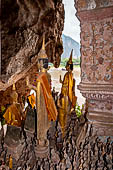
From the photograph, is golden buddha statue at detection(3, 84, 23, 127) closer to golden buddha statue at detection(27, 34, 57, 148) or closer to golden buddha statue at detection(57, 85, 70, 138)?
golden buddha statue at detection(27, 34, 57, 148)

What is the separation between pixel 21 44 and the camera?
164 cm

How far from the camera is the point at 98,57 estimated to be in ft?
5.30

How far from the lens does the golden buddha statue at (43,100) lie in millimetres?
1254

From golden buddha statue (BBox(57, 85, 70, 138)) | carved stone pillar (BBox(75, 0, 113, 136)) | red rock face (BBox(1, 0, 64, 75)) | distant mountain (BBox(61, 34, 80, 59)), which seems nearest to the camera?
red rock face (BBox(1, 0, 64, 75))

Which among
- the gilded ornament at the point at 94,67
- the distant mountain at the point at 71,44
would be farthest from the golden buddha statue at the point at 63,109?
the distant mountain at the point at 71,44

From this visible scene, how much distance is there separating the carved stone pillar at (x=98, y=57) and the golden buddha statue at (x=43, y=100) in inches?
19.9

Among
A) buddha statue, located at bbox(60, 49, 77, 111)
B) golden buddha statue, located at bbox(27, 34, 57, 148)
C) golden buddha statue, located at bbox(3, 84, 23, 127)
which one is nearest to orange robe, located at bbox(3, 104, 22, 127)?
golden buddha statue, located at bbox(3, 84, 23, 127)

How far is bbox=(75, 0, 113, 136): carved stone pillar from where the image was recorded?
156 cm

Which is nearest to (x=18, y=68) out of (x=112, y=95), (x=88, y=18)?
(x=88, y=18)

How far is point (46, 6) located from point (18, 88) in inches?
70.2

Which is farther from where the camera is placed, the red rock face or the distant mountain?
the distant mountain

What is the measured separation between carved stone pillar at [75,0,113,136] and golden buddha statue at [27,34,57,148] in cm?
51

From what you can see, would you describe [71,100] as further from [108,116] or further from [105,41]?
[105,41]

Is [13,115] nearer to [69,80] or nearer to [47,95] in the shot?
[47,95]
